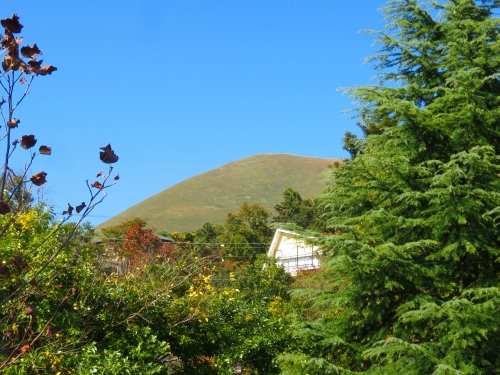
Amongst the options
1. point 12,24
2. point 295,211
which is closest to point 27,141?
point 12,24

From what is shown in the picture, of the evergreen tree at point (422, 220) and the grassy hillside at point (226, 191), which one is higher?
the grassy hillside at point (226, 191)

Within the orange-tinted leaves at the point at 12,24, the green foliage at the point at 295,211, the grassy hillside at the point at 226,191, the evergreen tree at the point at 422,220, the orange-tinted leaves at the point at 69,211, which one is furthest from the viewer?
the grassy hillside at the point at 226,191

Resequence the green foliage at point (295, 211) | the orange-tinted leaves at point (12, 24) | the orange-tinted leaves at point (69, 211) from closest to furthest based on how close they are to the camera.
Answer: the orange-tinted leaves at point (12, 24), the orange-tinted leaves at point (69, 211), the green foliage at point (295, 211)

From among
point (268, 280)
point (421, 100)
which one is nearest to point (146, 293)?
point (421, 100)

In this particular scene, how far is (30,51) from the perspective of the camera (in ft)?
10.5

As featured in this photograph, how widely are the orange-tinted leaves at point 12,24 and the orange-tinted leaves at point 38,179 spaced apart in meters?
0.70

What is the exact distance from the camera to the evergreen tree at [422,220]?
26.9ft

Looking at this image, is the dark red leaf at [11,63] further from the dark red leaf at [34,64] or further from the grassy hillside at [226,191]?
the grassy hillside at [226,191]

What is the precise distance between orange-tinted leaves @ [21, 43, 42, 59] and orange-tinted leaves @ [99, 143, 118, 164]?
22.8 inches

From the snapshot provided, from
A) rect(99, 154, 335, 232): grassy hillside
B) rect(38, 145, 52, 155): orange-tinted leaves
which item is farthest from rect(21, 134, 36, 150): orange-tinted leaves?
rect(99, 154, 335, 232): grassy hillside

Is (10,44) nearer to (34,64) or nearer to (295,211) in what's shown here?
(34,64)

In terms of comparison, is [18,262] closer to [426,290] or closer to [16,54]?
[16,54]

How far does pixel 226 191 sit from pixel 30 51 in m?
142

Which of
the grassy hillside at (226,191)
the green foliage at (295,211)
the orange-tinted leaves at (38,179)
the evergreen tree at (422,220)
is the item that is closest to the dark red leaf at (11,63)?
the orange-tinted leaves at (38,179)
